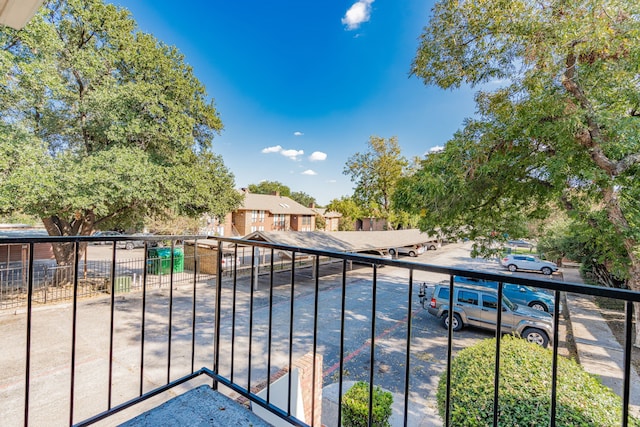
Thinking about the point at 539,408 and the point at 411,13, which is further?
the point at 411,13

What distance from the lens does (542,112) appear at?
501cm

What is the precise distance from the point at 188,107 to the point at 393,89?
8.96 metres

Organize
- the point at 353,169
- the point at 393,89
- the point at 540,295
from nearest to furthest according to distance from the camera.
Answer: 1. the point at 540,295
2. the point at 393,89
3. the point at 353,169

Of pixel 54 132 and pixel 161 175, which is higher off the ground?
pixel 54 132

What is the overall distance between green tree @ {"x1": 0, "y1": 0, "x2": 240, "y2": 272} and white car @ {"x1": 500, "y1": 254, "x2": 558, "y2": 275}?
1581 centimetres

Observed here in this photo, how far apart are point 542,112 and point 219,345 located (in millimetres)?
6073

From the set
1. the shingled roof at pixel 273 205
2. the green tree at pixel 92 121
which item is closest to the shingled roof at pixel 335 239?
the green tree at pixel 92 121

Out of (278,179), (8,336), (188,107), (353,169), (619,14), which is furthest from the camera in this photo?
(278,179)

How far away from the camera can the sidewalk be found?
4.62 meters

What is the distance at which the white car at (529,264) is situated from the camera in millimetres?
14828

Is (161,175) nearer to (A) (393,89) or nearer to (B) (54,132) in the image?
(B) (54,132)

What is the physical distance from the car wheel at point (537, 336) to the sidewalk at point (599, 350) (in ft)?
1.91

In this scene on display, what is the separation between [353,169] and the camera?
875 inches

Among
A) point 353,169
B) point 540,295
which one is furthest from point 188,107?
point 353,169
